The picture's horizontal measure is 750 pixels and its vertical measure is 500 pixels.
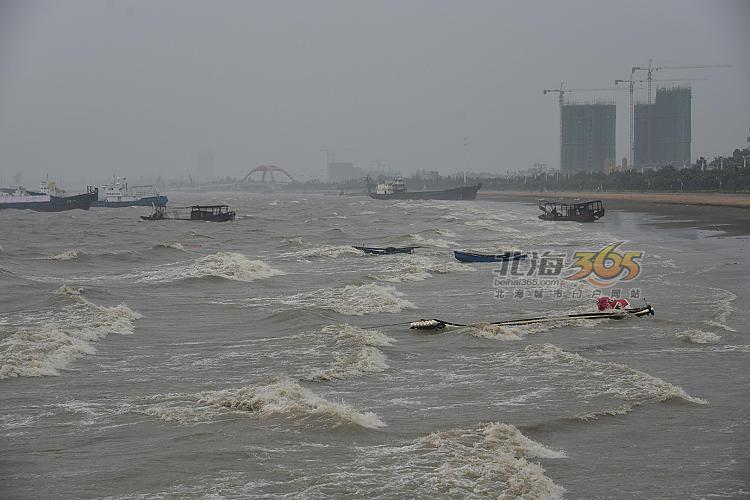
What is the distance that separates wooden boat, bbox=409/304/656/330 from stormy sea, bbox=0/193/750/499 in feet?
0.91

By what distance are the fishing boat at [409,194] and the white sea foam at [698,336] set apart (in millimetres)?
144886

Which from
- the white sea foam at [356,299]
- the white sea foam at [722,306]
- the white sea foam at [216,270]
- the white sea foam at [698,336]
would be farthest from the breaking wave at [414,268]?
the white sea foam at [698,336]

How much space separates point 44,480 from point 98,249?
4360 centimetres

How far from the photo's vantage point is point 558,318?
22.5 m

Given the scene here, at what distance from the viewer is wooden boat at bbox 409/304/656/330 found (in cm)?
2144

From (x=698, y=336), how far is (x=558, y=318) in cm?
405

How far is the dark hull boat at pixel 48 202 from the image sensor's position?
121 m

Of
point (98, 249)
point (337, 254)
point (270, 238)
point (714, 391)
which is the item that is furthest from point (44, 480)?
point (270, 238)

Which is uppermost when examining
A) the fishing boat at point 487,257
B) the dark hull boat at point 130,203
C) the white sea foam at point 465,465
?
the dark hull boat at point 130,203

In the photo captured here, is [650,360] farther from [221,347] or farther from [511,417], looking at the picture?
[221,347]

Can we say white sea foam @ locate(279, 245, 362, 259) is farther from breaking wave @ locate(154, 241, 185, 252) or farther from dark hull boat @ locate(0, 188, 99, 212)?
dark hull boat @ locate(0, 188, 99, 212)

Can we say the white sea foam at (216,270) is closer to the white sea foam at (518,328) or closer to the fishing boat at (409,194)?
the white sea foam at (518,328)

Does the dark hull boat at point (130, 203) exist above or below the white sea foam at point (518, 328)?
above

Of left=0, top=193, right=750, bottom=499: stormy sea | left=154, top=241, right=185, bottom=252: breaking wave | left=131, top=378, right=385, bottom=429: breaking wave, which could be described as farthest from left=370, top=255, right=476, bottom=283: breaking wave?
left=131, top=378, right=385, bottom=429: breaking wave
